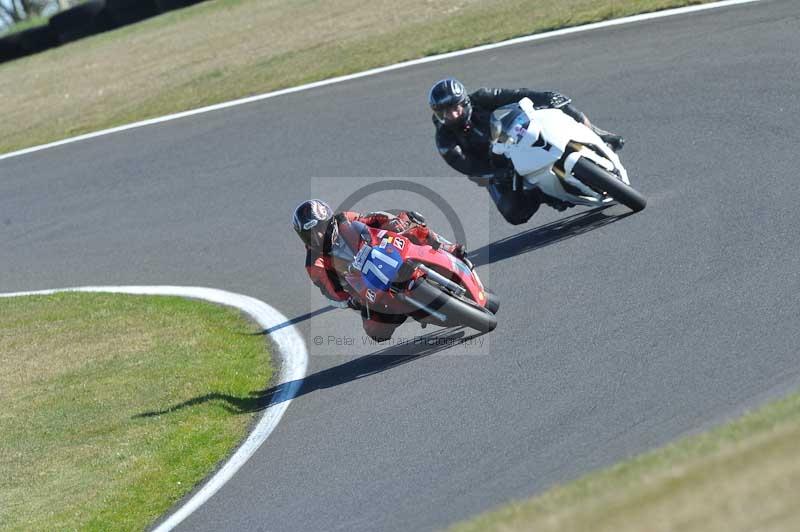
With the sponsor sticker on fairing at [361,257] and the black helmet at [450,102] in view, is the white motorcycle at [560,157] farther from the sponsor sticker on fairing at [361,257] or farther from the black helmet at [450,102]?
the sponsor sticker on fairing at [361,257]

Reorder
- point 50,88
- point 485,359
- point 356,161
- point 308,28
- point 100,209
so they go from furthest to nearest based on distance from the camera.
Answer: point 50,88 < point 308,28 < point 100,209 < point 356,161 < point 485,359

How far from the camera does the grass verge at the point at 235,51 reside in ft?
65.3

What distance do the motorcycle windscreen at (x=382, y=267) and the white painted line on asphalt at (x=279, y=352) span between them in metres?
1.26

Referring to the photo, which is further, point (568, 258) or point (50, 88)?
point (50, 88)

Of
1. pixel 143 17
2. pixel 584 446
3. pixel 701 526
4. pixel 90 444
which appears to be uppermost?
pixel 701 526

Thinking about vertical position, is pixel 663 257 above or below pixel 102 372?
above

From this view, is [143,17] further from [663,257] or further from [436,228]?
[663,257]

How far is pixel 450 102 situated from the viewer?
1068cm

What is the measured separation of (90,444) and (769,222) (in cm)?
582

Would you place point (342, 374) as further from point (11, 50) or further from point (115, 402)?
point (11, 50)

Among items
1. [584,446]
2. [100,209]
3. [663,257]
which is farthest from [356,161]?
[584,446]

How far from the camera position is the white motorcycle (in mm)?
10273

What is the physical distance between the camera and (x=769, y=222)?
31.0ft

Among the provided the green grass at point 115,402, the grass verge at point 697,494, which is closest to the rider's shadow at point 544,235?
the green grass at point 115,402
